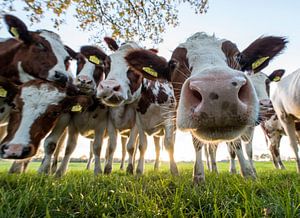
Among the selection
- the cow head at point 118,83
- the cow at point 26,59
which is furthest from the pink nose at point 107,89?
the cow at point 26,59

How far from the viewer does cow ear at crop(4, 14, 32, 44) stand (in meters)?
6.22

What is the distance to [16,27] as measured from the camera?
20.5 feet

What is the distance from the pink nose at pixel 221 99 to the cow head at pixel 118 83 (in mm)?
3101

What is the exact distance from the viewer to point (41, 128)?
4926mm

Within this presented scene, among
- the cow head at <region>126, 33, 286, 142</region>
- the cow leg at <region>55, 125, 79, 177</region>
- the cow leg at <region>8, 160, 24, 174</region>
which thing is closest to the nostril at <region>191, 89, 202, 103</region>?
the cow head at <region>126, 33, 286, 142</region>

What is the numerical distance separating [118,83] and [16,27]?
2.71 meters

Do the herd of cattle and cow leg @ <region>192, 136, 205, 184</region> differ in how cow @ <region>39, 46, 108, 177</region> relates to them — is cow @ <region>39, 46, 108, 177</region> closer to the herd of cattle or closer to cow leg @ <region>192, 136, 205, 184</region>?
the herd of cattle

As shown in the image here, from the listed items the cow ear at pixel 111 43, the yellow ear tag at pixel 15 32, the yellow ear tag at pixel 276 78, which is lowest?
the yellow ear tag at pixel 15 32

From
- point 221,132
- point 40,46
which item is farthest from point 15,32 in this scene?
point 221,132

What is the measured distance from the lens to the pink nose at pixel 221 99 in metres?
2.20

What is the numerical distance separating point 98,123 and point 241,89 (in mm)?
5103

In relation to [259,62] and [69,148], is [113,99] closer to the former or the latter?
[69,148]

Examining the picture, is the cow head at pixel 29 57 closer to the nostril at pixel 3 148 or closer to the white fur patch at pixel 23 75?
the white fur patch at pixel 23 75

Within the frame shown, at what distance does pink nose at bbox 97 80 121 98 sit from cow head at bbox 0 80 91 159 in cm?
77
